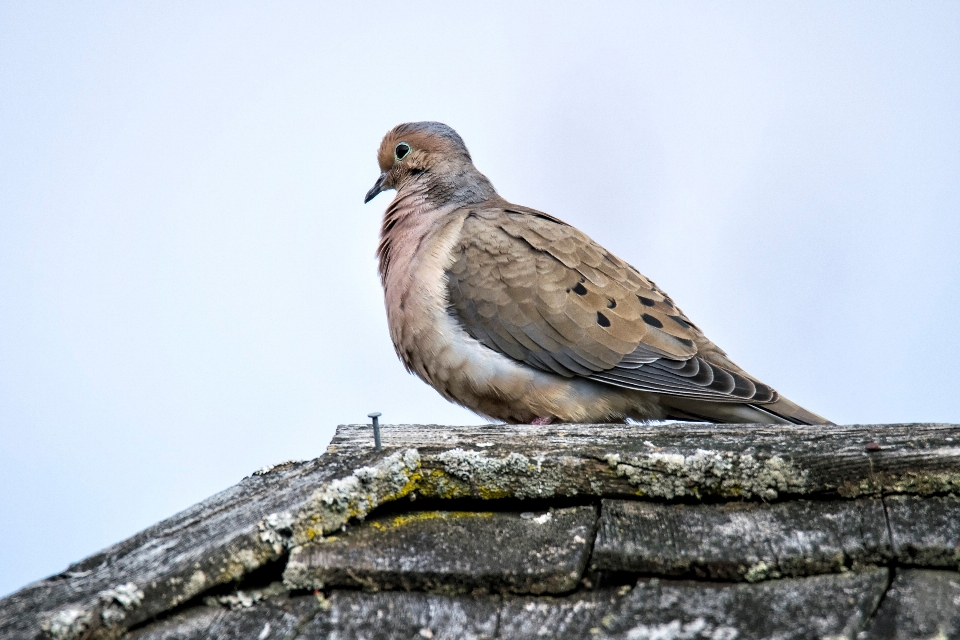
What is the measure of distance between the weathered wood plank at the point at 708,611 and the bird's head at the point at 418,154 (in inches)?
159

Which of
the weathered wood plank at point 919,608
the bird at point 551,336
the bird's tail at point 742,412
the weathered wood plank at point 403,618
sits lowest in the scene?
the weathered wood plank at point 919,608

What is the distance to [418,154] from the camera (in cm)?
570

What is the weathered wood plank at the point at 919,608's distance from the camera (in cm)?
147

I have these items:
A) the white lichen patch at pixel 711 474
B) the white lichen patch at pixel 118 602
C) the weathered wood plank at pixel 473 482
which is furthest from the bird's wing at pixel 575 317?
the white lichen patch at pixel 118 602

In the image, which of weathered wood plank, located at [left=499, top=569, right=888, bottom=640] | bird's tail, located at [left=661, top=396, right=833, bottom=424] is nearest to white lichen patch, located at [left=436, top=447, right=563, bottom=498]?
weathered wood plank, located at [left=499, top=569, right=888, bottom=640]

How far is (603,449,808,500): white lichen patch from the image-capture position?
197 cm

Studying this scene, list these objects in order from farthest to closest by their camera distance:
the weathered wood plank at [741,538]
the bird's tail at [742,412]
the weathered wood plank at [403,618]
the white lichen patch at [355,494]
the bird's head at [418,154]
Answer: the bird's head at [418,154] → the bird's tail at [742,412] → the white lichen patch at [355,494] → the weathered wood plank at [741,538] → the weathered wood plank at [403,618]

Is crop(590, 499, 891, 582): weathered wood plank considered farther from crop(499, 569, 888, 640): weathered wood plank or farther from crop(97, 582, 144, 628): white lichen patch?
crop(97, 582, 144, 628): white lichen patch

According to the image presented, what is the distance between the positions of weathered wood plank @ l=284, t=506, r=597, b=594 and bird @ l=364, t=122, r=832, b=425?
7.25 ft

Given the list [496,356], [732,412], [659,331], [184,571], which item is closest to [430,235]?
[496,356]

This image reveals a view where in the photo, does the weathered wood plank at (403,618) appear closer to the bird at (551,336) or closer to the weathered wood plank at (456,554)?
the weathered wood plank at (456,554)

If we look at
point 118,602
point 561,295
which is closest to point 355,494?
point 118,602

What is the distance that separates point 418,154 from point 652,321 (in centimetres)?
201

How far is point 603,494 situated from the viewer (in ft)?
6.63
